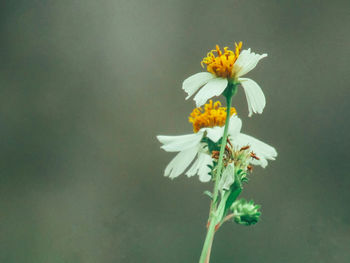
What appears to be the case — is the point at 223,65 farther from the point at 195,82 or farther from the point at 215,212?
the point at 215,212

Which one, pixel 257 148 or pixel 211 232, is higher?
pixel 257 148

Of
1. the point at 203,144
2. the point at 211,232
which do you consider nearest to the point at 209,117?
the point at 203,144

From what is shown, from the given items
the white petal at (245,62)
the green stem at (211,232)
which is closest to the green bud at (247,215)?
the green stem at (211,232)

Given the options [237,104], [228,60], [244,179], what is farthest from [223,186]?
[237,104]

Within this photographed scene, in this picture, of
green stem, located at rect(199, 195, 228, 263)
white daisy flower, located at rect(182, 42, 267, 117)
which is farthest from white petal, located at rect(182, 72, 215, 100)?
green stem, located at rect(199, 195, 228, 263)

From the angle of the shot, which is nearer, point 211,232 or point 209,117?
point 211,232
